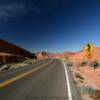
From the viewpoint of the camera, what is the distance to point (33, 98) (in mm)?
9336

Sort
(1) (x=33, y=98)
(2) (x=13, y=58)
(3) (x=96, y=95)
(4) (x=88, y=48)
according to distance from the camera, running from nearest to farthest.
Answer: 1. (1) (x=33, y=98)
2. (3) (x=96, y=95)
3. (4) (x=88, y=48)
4. (2) (x=13, y=58)

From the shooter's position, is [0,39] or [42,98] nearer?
[42,98]

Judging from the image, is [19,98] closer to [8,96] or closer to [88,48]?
[8,96]

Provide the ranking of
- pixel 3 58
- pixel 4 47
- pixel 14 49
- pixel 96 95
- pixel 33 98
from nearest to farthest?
pixel 33 98 < pixel 96 95 < pixel 3 58 < pixel 4 47 < pixel 14 49

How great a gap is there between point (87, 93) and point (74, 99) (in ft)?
6.38

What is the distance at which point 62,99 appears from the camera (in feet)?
31.0

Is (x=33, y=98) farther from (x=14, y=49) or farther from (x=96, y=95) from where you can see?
(x=14, y=49)

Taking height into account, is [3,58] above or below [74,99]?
above

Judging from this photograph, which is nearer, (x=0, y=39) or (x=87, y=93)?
(x=87, y=93)

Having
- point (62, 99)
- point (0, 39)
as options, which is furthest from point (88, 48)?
point (0, 39)

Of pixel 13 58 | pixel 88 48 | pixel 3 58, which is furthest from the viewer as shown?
pixel 13 58

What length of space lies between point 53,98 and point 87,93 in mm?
2560

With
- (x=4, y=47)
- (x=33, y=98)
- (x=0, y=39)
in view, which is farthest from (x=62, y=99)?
(x=0, y=39)

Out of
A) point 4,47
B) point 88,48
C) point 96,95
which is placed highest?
point 4,47
